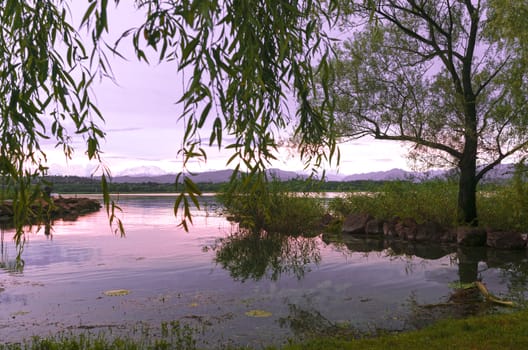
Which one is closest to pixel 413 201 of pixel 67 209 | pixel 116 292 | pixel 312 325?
pixel 312 325

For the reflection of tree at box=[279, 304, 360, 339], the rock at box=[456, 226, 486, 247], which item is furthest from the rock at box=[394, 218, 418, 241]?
the reflection of tree at box=[279, 304, 360, 339]

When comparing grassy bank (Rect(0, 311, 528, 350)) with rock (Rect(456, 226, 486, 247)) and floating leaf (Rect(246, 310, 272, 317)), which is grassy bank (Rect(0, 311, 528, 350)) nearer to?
floating leaf (Rect(246, 310, 272, 317))

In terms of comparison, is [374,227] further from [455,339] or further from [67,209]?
[67,209]

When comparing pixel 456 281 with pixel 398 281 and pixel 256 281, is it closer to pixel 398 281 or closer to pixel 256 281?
pixel 398 281

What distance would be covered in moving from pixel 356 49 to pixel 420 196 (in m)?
7.12

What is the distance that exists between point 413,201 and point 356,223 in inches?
106

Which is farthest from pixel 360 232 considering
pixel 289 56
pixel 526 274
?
pixel 289 56

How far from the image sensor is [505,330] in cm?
674

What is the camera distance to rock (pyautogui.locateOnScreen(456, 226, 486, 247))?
1711 centimetres

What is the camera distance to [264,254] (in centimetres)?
1505

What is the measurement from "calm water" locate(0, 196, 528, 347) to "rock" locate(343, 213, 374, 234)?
282cm

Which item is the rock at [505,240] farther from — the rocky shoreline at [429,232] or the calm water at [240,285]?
the calm water at [240,285]

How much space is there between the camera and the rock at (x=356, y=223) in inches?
832

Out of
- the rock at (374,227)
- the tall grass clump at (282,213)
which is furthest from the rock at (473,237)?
the tall grass clump at (282,213)
